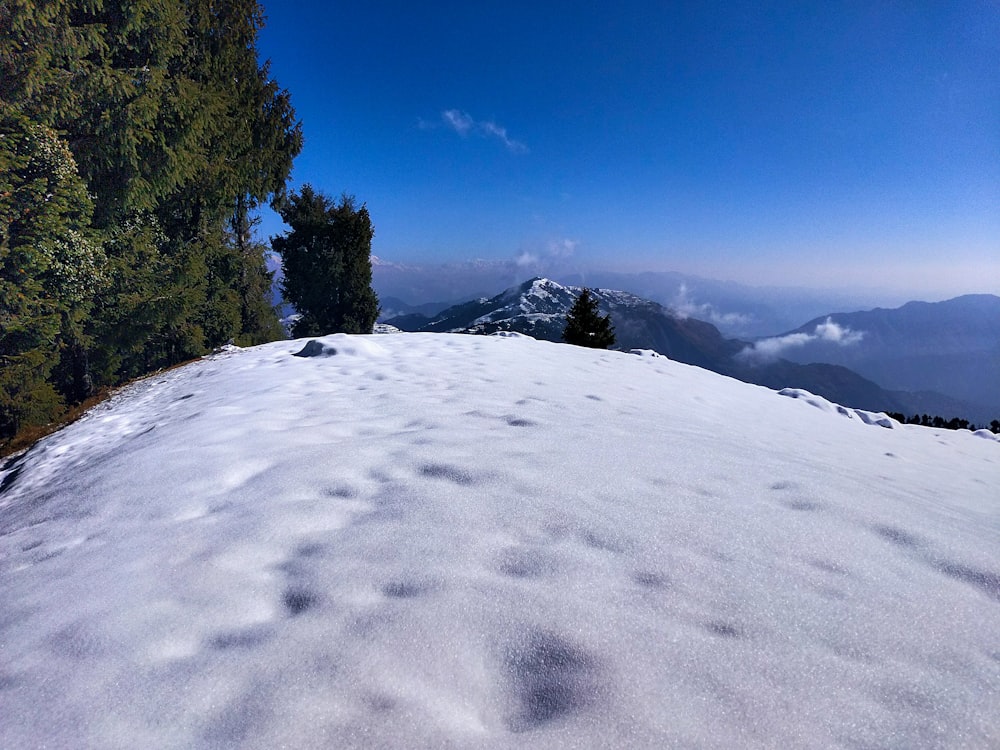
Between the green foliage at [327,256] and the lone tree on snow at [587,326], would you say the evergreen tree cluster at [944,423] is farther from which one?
the green foliage at [327,256]

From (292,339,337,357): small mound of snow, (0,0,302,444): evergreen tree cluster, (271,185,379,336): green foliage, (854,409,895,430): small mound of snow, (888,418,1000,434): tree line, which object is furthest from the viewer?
(271,185,379,336): green foliage

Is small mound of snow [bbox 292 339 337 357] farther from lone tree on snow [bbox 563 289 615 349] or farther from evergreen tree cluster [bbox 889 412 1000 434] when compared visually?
lone tree on snow [bbox 563 289 615 349]

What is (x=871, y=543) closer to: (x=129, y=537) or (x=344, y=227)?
(x=129, y=537)

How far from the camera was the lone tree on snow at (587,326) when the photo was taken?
28.6m

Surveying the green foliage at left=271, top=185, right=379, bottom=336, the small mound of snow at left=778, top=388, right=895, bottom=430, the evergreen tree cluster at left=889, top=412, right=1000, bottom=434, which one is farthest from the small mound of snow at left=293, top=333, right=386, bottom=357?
the green foliage at left=271, top=185, right=379, bottom=336

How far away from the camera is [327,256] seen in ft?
80.1

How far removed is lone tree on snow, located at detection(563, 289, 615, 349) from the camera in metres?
28.6

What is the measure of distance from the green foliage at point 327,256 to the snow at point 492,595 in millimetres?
22161

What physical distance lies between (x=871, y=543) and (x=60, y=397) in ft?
71.2

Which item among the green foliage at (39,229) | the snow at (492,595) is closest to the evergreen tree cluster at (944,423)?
the snow at (492,595)

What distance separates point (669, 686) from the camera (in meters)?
1.37

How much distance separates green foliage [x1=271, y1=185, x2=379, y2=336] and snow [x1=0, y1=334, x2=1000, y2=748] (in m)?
22.2

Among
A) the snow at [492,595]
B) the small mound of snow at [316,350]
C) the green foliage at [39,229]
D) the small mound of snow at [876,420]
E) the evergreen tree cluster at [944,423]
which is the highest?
the green foliage at [39,229]

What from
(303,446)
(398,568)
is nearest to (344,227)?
(303,446)
